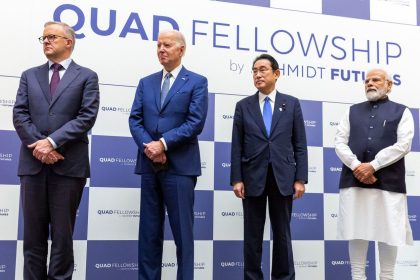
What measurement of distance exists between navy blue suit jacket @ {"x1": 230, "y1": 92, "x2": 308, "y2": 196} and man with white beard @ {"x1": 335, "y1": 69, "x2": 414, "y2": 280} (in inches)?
12.3

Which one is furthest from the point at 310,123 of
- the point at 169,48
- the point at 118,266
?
the point at 118,266

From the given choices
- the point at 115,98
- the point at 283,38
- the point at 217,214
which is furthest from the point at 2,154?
the point at 283,38

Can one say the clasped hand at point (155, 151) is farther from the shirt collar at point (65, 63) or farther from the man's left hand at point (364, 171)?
the man's left hand at point (364, 171)

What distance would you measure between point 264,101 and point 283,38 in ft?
3.25

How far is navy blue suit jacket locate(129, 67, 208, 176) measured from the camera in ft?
8.79

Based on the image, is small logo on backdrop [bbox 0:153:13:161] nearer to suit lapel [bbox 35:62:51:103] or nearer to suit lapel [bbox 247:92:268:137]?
suit lapel [bbox 35:62:51:103]

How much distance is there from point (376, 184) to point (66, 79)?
73.9 inches

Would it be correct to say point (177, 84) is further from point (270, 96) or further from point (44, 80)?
point (44, 80)

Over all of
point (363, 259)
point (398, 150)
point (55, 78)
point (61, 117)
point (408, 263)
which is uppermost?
point (55, 78)

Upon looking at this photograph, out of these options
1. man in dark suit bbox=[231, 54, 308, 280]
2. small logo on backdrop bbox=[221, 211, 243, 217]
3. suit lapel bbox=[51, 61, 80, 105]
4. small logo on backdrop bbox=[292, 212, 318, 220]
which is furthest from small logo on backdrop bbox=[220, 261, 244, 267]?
suit lapel bbox=[51, 61, 80, 105]

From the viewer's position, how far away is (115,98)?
11.1 ft

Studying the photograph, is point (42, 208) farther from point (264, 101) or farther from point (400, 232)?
point (400, 232)

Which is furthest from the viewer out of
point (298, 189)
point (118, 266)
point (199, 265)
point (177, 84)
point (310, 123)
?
point (310, 123)

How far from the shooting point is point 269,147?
2871 millimetres
